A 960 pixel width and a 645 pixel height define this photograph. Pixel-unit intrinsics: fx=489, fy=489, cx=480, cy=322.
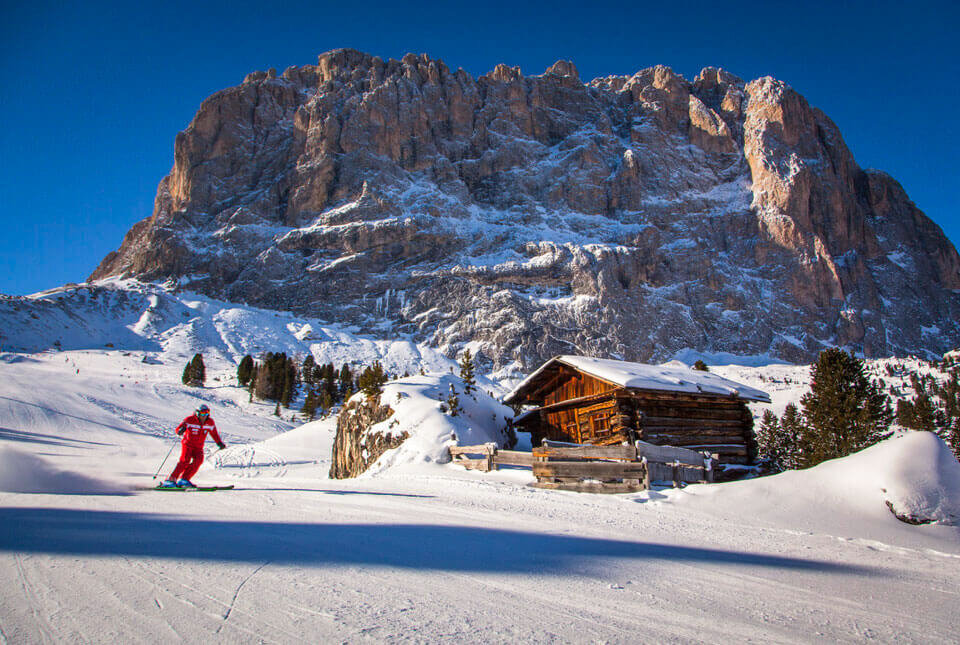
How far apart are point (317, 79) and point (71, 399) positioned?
136897 millimetres

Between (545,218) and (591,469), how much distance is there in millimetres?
116132

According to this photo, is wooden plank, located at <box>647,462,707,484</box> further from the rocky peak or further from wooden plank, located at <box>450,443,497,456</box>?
the rocky peak

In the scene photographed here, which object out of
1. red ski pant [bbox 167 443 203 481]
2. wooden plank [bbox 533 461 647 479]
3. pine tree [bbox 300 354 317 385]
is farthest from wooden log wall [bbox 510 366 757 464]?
pine tree [bbox 300 354 317 385]

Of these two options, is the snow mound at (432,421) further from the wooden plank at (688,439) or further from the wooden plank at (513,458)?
the wooden plank at (688,439)

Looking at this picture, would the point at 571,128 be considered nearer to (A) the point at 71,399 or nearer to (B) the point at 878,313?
(B) the point at 878,313

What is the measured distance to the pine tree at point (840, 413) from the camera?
48.4 ft

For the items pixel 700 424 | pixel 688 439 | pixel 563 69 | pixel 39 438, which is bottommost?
pixel 39 438

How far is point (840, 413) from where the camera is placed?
607 inches

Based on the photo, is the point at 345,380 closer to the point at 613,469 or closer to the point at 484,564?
the point at 613,469

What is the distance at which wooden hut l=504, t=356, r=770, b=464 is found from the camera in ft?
46.8

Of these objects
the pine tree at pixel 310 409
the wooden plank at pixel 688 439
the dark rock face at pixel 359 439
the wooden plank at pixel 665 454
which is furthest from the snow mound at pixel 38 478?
the pine tree at pixel 310 409

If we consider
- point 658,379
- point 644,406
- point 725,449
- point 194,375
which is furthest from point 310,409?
point 658,379

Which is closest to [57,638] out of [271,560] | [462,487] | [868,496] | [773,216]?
[271,560]

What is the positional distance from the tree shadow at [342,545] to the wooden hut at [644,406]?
29.7 ft
